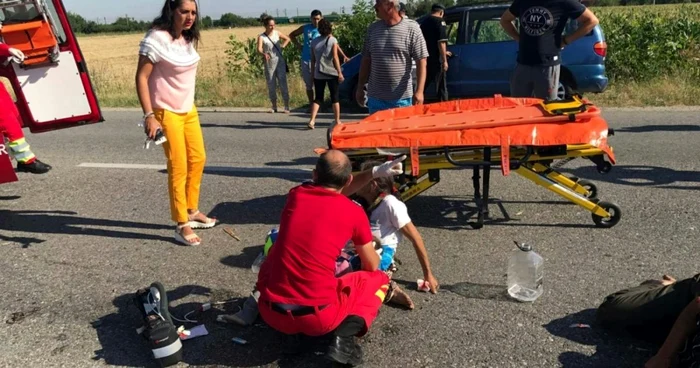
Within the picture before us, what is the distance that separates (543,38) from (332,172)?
331 cm

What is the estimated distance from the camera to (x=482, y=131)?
4.51 meters

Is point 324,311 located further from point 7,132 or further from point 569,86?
point 569,86

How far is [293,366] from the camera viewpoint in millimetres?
3223

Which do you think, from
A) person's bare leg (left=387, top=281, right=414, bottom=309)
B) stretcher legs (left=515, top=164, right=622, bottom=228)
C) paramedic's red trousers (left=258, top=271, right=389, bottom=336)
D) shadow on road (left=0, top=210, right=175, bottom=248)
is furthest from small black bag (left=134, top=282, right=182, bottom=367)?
stretcher legs (left=515, top=164, right=622, bottom=228)

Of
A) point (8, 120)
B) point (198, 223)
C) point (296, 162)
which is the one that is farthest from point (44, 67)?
point (296, 162)

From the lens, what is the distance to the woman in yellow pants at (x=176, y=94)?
4.43 metres

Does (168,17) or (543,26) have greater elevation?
(168,17)

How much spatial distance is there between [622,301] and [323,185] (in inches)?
66.0

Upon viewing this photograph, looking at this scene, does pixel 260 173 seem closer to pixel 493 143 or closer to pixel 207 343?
pixel 493 143

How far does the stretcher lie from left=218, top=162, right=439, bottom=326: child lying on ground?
0.63 metres

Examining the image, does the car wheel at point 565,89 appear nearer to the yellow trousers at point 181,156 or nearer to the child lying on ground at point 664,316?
the yellow trousers at point 181,156

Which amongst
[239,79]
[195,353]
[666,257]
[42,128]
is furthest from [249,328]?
[239,79]

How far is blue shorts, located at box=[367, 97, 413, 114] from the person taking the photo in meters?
5.57

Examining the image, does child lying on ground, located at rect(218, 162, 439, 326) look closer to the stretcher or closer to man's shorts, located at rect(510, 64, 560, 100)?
the stretcher
